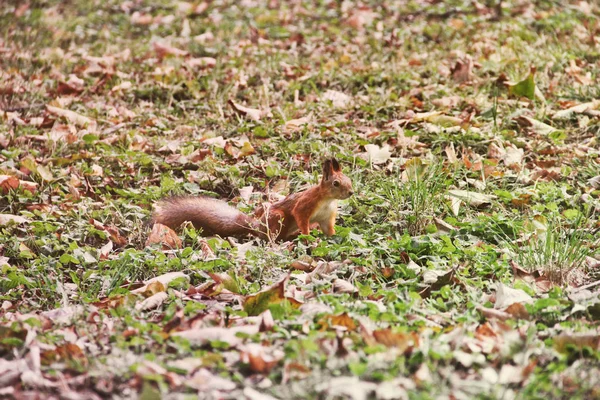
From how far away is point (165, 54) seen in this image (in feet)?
25.2

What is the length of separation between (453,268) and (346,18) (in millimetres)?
6104

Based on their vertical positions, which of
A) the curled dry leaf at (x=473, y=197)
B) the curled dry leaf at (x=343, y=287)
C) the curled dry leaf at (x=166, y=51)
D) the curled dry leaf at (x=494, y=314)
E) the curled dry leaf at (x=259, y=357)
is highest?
the curled dry leaf at (x=259, y=357)

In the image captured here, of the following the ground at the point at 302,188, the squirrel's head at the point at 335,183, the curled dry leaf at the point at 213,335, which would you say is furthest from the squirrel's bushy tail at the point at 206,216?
the curled dry leaf at the point at 213,335

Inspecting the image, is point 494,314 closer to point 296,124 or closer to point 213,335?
point 213,335

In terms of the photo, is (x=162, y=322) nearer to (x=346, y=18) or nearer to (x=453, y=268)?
(x=453, y=268)

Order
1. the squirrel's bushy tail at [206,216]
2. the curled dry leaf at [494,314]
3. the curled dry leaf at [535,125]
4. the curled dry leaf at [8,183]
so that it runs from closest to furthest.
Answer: the curled dry leaf at [494,314] → the squirrel's bushy tail at [206,216] → the curled dry leaf at [8,183] → the curled dry leaf at [535,125]

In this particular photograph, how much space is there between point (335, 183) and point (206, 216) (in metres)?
0.76

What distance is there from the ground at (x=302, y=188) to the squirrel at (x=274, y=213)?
3.8 inches

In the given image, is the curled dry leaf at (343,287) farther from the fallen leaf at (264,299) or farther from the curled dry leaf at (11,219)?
the curled dry leaf at (11,219)

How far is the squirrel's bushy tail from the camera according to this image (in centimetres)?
445

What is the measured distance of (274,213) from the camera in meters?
4.46

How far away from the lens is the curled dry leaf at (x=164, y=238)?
4.29m

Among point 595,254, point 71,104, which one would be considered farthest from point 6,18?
point 595,254

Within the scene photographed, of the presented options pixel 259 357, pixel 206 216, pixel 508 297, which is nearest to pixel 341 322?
pixel 259 357
